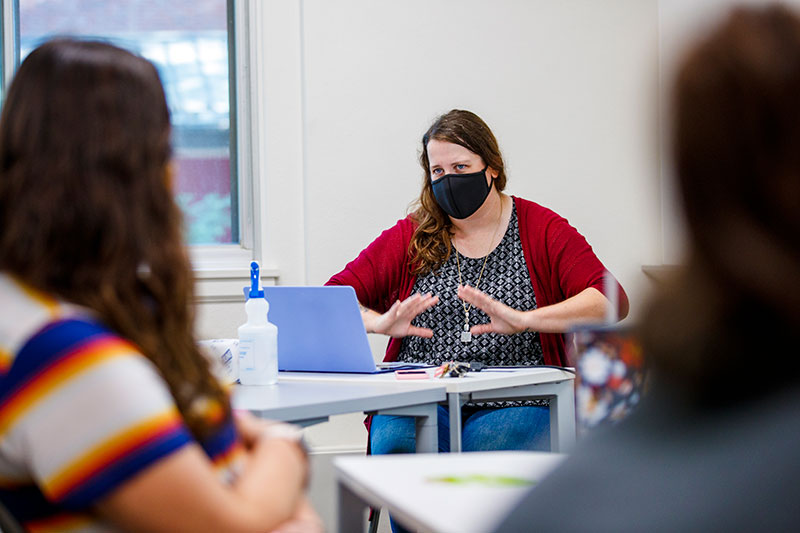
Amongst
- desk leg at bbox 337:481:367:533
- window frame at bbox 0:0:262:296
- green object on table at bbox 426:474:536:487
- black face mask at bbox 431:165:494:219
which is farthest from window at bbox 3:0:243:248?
green object on table at bbox 426:474:536:487

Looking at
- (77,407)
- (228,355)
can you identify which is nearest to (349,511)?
(77,407)

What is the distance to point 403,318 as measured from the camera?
2377mm

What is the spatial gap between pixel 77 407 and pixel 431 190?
6.68 ft

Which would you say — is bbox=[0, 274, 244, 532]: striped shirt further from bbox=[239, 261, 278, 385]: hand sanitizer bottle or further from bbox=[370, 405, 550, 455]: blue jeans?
bbox=[370, 405, 550, 455]: blue jeans

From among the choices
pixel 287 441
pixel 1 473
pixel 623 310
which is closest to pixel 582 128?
pixel 623 310

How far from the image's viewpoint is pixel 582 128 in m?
3.78

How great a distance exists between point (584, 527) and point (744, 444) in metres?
0.11

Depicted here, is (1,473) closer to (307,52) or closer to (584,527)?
(584,527)

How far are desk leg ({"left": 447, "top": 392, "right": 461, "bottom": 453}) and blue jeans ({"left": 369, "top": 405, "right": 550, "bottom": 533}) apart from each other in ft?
0.94

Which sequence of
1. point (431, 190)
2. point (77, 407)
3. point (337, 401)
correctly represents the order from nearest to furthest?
point (77, 407) < point (337, 401) < point (431, 190)

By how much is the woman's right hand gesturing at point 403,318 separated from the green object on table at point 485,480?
4.06 ft

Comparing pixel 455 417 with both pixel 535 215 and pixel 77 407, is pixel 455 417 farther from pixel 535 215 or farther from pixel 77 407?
pixel 77 407

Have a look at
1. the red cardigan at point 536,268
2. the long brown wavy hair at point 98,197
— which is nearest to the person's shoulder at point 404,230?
the red cardigan at point 536,268

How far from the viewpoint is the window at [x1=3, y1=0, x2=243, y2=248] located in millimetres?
3492
